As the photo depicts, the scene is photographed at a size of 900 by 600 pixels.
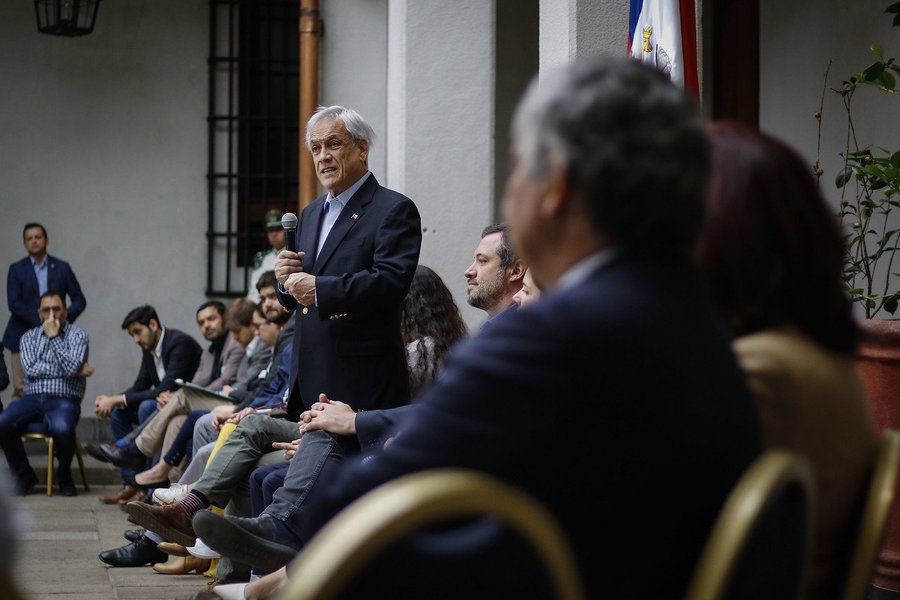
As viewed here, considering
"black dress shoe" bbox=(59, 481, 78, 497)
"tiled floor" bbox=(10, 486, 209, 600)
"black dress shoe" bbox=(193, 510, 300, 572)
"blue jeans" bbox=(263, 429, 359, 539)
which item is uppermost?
"blue jeans" bbox=(263, 429, 359, 539)

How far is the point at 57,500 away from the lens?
8219 mm

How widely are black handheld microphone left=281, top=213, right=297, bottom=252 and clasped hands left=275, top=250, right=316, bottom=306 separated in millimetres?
38

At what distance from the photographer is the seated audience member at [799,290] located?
62.7 inches

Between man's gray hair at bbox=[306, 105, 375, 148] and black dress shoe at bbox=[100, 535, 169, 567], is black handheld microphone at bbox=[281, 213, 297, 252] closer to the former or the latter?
man's gray hair at bbox=[306, 105, 375, 148]

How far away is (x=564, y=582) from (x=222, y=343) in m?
7.91

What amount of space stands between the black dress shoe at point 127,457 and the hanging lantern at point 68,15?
148 inches

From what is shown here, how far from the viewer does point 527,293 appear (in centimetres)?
385

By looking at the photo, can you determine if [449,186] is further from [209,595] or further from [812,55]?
[209,595]

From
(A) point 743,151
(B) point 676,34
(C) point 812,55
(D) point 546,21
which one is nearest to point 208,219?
(C) point 812,55

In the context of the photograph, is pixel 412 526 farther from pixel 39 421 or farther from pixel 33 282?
pixel 33 282

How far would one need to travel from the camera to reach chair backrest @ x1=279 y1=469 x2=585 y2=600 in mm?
1097

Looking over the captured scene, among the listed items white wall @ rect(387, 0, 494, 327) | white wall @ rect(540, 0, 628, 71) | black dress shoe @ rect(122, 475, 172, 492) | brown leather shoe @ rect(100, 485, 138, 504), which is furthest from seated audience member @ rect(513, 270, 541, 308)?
brown leather shoe @ rect(100, 485, 138, 504)

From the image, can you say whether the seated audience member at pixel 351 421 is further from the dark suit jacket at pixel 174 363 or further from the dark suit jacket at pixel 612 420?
the dark suit jacket at pixel 174 363

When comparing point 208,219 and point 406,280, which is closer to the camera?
point 406,280
